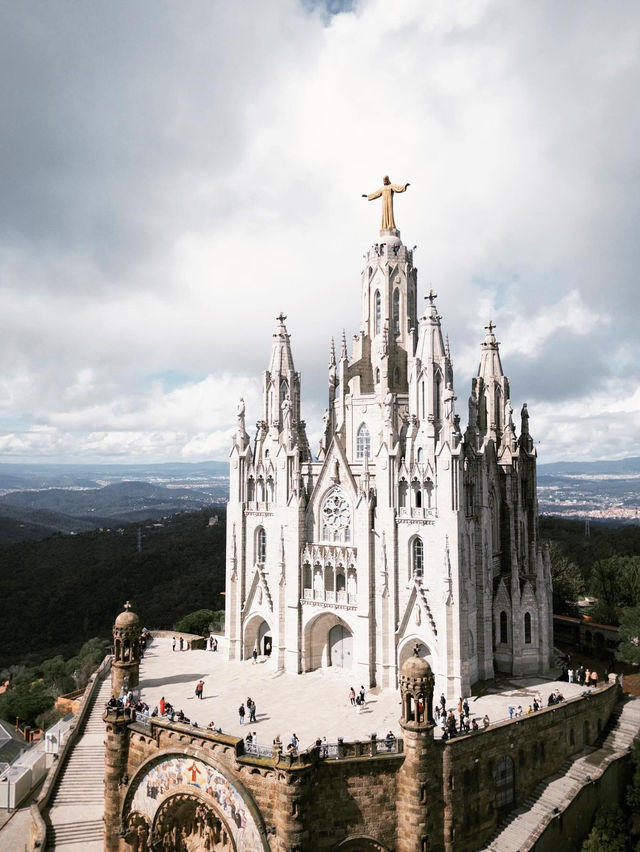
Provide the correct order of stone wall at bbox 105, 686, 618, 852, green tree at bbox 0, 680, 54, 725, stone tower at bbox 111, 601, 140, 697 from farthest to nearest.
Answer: green tree at bbox 0, 680, 54, 725 → stone tower at bbox 111, 601, 140, 697 → stone wall at bbox 105, 686, 618, 852

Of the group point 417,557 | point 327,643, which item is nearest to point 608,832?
point 417,557

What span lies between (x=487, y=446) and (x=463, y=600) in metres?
9.45

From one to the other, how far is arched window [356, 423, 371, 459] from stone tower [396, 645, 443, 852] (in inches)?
525

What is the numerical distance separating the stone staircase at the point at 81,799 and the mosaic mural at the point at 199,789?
2.14 metres

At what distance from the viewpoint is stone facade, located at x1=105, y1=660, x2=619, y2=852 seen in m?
22.0

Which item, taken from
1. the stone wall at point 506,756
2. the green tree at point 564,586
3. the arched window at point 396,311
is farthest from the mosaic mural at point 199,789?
the green tree at point 564,586

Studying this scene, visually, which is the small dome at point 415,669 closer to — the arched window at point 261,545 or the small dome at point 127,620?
the small dome at point 127,620

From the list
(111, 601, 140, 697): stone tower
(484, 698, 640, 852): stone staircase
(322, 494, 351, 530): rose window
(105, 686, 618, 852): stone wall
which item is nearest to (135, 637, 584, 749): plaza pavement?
(111, 601, 140, 697): stone tower

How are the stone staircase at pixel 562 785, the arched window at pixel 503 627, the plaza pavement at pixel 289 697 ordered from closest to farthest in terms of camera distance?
the stone staircase at pixel 562 785, the plaza pavement at pixel 289 697, the arched window at pixel 503 627

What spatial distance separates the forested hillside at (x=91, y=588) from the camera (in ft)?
232

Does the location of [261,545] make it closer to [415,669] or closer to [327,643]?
[327,643]

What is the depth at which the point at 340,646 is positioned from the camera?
33406 mm

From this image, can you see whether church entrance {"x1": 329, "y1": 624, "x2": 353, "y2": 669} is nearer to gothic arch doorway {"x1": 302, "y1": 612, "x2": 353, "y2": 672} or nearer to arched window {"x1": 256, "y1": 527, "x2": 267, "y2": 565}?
gothic arch doorway {"x1": 302, "y1": 612, "x2": 353, "y2": 672}

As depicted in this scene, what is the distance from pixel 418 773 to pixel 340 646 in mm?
11209
